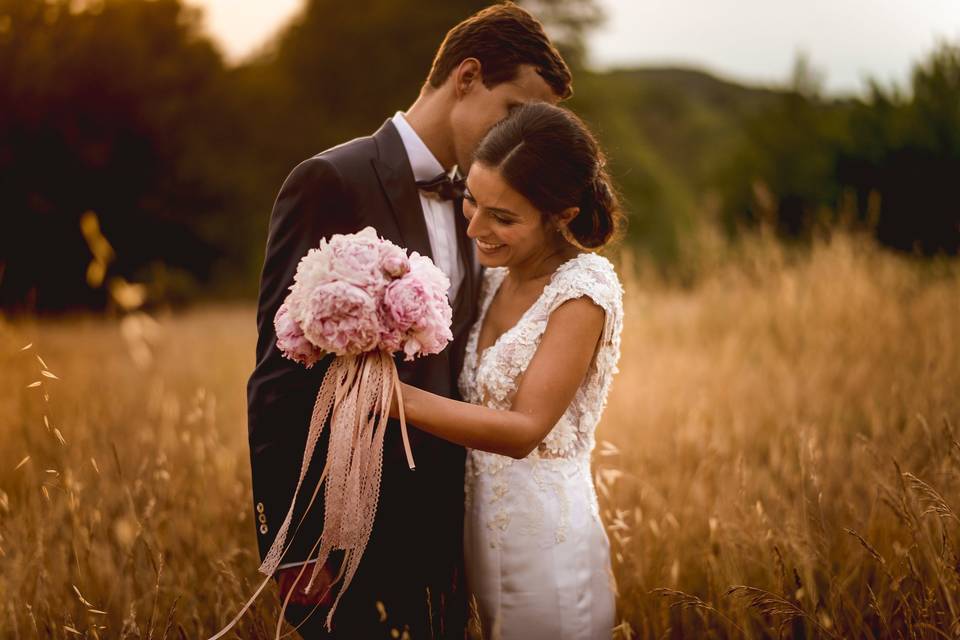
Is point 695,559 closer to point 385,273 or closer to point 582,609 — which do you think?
point 582,609

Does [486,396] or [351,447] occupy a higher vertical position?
[486,396]

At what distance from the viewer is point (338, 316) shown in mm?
1873

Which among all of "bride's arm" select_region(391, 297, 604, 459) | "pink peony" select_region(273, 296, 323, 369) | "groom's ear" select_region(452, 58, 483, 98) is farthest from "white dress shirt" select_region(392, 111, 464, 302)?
"pink peony" select_region(273, 296, 323, 369)

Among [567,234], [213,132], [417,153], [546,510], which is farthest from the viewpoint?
[213,132]

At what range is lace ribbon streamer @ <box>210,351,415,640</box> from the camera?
1.99 metres

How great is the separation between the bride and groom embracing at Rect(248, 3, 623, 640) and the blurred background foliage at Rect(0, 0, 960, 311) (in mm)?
10570

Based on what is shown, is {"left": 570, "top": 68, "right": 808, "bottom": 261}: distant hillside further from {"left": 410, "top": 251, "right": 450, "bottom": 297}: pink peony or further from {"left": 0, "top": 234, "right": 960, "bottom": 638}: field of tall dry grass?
{"left": 0, "top": 234, "right": 960, "bottom": 638}: field of tall dry grass

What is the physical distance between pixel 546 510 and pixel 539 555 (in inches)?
5.9

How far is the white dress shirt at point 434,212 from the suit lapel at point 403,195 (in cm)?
12

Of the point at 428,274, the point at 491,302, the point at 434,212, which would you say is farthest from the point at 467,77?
the point at 428,274

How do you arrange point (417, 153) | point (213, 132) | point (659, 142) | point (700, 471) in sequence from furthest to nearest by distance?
point (659, 142) < point (213, 132) < point (700, 471) < point (417, 153)

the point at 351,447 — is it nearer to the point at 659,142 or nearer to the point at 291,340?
the point at 291,340

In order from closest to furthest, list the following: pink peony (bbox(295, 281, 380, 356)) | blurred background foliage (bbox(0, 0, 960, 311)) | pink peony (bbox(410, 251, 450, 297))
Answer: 1. pink peony (bbox(295, 281, 380, 356))
2. pink peony (bbox(410, 251, 450, 297))
3. blurred background foliage (bbox(0, 0, 960, 311))

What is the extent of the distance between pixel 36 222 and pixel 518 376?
1714 centimetres
